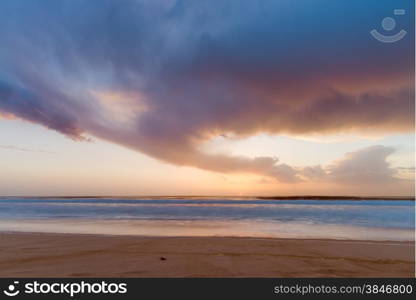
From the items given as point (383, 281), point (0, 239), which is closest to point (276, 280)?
point (383, 281)

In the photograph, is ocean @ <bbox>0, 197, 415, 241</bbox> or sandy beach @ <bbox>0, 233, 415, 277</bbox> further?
ocean @ <bbox>0, 197, 415, 241</bbox>

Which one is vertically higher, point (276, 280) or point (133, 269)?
point (276, 280)

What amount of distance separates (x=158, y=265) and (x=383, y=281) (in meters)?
5.21

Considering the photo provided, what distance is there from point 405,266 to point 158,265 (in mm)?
6705

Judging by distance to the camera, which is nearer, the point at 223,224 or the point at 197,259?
the point at 197,259

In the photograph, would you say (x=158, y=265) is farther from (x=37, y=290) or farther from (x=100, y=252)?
(x=37, y=290)

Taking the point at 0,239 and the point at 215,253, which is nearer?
the point at 215,253

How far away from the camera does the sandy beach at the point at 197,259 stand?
7559 mm

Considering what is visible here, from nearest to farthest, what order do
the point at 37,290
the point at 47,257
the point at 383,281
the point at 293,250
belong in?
1. the point at 37,290
2. the point at 383,281
3. the point at 47,257
4. the point at 293,250

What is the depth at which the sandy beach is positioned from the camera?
7559 mm

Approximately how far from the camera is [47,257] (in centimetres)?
917

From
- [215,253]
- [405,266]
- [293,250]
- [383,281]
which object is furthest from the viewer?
[293,250]

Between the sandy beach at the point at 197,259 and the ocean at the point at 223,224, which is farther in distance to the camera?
the ocean at the point at 223,224

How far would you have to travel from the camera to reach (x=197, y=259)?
353 inches
